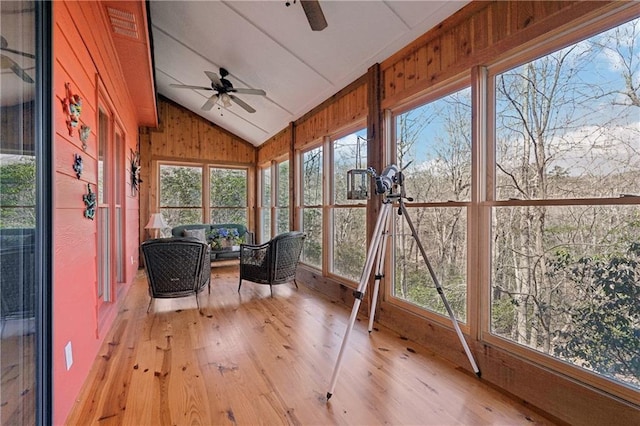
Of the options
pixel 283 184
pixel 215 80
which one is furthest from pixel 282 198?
pixel 215 80

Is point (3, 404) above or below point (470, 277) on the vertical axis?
below

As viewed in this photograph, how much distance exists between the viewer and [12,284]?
1.12 m

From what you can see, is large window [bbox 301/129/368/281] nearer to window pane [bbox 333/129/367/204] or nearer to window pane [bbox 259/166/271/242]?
window pane [bbox 333/129/367/204]

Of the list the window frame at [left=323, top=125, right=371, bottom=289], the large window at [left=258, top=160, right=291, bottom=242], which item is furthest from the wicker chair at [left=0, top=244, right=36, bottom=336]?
the large window at [left=258, top=160, right=291, bottom=242]

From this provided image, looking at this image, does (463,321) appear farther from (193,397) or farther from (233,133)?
(233,133)

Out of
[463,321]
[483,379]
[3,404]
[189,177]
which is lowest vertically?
[483,379]

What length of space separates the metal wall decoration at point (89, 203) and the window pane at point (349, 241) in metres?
2.61

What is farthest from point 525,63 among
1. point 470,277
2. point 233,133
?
point 233,133

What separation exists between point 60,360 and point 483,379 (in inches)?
102

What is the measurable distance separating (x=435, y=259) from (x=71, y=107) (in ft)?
9.30

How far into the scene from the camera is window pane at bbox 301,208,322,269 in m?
4.60

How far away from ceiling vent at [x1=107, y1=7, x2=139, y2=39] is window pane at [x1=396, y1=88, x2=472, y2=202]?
259 centimetres

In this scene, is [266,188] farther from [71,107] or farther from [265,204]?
[71,107]

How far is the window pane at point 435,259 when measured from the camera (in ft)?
7.79
